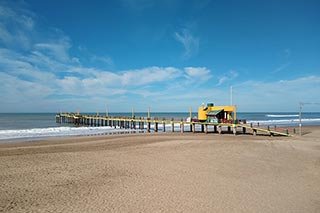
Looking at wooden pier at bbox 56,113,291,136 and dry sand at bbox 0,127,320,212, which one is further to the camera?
wooden pier at bbox 56,113,291,136

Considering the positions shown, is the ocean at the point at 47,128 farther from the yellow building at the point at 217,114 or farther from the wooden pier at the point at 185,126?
the yellow building at the point at 217,114

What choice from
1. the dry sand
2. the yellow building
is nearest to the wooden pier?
the yellow building

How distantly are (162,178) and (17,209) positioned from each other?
14.3 feet

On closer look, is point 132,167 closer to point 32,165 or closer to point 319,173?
point 32,165

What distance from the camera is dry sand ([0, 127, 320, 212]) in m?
6.52

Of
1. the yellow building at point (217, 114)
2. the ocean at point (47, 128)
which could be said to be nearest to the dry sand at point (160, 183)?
the yellow building at point (217, 114)

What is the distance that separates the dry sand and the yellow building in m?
14.0

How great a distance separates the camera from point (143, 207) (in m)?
6.38

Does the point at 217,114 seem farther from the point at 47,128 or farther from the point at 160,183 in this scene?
the point at 47,128

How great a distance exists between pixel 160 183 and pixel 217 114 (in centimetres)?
2030

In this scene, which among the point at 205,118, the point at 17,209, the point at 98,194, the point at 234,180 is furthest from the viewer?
the point at 205,118

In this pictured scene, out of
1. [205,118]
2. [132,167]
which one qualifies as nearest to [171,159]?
[132,167]

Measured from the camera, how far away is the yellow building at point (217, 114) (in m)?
27.2

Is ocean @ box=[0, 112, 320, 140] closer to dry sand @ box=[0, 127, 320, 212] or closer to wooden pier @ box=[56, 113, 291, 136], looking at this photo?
wooden pier @ box=[56, 113, 291, 136]
